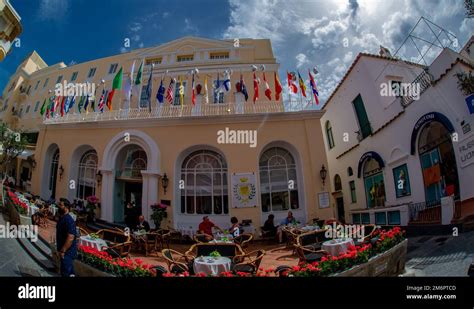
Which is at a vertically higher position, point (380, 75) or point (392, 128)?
point (380, 75)

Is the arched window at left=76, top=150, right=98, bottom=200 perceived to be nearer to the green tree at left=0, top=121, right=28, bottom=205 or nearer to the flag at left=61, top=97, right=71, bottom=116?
the green tree at left=0, top=121, right=28, bottom=205

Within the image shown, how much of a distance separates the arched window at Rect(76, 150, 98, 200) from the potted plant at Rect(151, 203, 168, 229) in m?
1.95

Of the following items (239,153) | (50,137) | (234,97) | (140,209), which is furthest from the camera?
(234,97)

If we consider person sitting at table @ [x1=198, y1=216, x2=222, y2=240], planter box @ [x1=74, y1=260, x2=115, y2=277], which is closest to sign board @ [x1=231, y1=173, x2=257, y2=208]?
person sitting at table @ [x1=198, y1=216, x2=222, y2=240]

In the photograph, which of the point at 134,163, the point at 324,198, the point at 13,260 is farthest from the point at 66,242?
the point at 324,198

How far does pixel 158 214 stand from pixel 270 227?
3760mm

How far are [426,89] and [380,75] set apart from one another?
2.93m

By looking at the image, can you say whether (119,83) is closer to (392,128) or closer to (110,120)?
(110,120)

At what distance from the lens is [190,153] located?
8000 mm

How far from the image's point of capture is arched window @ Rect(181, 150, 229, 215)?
7559mm

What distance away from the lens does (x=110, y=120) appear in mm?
7246

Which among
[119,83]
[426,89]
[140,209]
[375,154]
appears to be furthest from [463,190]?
[119,83]

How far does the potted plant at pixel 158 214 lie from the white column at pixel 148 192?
30 centimetres
